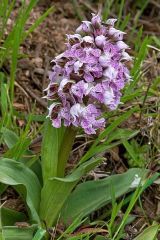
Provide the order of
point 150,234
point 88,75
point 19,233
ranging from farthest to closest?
point 150,234, point 19,233, point 88,75

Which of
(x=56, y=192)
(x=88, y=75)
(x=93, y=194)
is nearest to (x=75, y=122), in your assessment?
(x=88, y=75)

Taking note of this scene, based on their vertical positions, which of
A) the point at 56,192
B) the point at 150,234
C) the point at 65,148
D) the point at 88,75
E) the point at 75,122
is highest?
the point at 88,75

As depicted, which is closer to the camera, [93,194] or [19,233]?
[19,233]

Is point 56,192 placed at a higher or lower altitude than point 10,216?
higher

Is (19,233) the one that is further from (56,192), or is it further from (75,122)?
(75,122)

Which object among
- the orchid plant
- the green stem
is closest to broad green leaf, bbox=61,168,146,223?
the orchid plant

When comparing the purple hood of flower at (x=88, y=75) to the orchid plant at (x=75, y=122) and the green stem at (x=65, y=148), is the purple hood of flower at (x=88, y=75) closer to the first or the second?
the orchid plant at (x=75, y=122)

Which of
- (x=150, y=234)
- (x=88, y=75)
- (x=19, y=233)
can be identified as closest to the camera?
(x=88, y=75)

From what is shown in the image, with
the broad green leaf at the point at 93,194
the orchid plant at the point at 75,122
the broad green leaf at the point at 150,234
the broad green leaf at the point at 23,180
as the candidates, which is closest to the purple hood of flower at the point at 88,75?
the orchid plant at the point at 75,122
